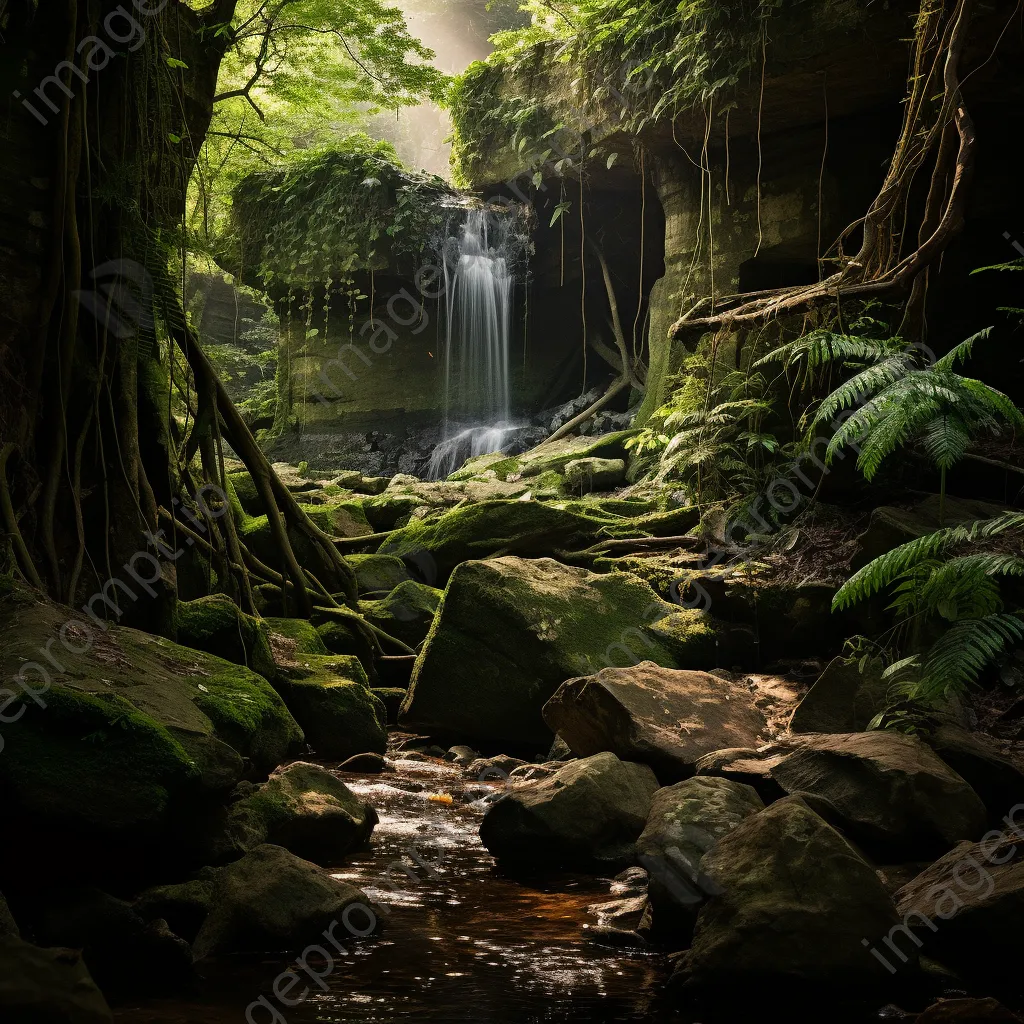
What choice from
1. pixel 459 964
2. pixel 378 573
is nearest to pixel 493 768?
pixel 459 964

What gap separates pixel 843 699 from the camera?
5.16 meters

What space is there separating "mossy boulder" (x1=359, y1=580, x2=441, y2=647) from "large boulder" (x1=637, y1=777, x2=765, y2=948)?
4.29 m

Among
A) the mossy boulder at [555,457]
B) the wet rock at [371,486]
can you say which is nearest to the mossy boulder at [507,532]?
the mossy boulder at [555,457]

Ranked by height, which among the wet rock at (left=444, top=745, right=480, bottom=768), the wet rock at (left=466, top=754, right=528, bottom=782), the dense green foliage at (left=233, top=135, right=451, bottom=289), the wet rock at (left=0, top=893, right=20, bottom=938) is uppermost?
the dense green foliage at (left=233, top=135, right=451, bottom=289)

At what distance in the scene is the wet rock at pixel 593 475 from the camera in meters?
11.7

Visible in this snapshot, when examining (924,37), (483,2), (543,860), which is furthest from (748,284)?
(483,2)

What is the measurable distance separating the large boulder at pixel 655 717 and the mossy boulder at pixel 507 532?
312 cm

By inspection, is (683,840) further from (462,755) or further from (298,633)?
(298,633)

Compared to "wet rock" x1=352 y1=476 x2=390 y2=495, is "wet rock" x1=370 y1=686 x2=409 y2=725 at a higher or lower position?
lower

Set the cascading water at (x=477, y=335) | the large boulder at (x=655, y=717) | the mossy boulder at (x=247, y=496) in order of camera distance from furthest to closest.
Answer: the cascading water at (x=477, y=335) → the mossy boulder at (x=247, y=496) → the large boulder at (x=655, y=717)

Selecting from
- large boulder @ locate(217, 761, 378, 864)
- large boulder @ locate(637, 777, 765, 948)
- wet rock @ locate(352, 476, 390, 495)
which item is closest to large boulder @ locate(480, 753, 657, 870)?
large boulder @ locate(637, 777, 765, 948)

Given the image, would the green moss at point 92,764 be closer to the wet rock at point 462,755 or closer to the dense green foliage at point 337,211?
the wet rock at point 462,755

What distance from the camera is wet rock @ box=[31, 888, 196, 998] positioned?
2842 millimetres

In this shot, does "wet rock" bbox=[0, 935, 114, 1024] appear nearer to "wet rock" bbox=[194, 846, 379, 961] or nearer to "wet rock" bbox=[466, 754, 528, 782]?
"wet rock" bbox=[194, 846, 379, 961]
